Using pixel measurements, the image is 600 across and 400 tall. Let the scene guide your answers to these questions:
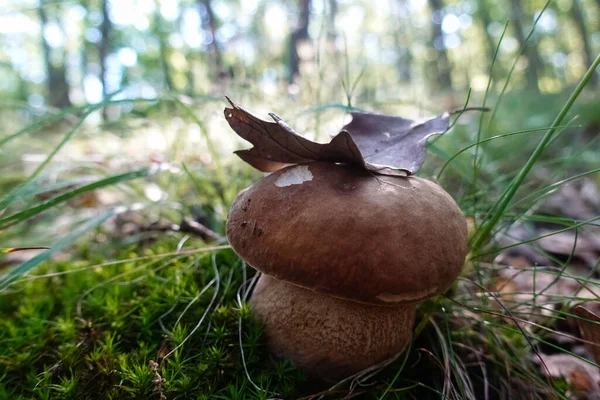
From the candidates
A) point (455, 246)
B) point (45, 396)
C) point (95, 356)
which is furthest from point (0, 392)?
point (455, 246)

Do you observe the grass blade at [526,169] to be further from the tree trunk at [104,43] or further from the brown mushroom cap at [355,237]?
the tree trunk at [104,43]

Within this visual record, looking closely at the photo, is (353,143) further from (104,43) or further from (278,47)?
(104,43)

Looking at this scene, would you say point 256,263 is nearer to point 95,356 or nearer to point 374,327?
point 374,327

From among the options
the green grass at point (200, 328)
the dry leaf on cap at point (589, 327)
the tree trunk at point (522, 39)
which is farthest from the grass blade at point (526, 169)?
the tree trunk at point (522, 39)

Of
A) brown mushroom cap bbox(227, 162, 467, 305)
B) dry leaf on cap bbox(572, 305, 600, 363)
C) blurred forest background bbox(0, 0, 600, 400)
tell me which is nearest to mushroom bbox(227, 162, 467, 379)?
brown mushroom cap bbox(227, 162, 467, 305)

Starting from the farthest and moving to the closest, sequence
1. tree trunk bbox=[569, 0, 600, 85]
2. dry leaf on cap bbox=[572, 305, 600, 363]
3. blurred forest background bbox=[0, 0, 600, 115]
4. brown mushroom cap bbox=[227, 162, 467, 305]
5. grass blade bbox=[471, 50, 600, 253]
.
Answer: tree trunk bbox=[569, 0, 600, 85], blurred forest background bbox=[0, 0, 600, 115], dry leaf on cap bbox=[572, 305, 600, 363], grass blade bbox=[471, 50, 600, 253], brown mushroom cap bbox=[227, 162, 467, 305]

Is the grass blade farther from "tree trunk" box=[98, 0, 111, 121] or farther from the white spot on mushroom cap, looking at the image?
"tree trunk" box=[98, 0, 111, 121]

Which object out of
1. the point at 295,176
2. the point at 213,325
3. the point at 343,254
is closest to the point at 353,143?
the point at 295,176
